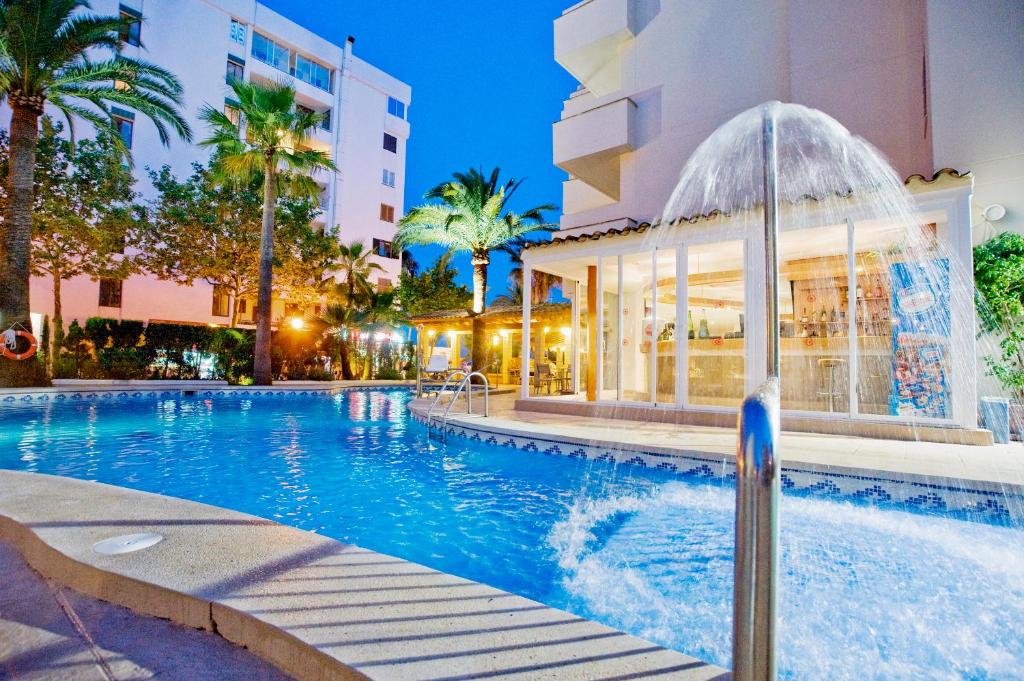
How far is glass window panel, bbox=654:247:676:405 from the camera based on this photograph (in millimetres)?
10849

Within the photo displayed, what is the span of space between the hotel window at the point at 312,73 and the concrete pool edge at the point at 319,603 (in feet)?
113

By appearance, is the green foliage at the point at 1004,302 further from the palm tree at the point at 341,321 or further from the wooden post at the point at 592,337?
the palm tree at the point at 341,321

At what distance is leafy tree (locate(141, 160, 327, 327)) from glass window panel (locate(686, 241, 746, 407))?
16088mm

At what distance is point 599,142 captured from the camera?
42.3 ft

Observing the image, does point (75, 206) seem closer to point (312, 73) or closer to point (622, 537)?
point (312, 73)

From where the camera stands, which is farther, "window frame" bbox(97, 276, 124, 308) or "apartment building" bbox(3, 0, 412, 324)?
"apartment building" bbox(3, 0, 412, 324)

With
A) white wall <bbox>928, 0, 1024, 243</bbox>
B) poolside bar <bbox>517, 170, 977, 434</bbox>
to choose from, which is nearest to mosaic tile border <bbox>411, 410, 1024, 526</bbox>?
poolside bar <bbox>517, 170, 977, 434</bbox>

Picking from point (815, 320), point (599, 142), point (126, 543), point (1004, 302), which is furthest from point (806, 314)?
point (126, 543)

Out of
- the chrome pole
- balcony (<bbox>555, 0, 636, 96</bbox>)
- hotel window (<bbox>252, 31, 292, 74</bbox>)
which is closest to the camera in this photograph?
the chrome pole

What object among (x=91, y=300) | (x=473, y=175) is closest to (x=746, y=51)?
(x=473, y=175)

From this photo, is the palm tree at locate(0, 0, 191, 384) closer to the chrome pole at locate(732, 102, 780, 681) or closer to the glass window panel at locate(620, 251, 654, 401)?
the glass window panel at locate(620, 251, 654, 401)

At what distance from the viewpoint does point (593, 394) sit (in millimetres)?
10969

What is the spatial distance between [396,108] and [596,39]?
89.7 feet

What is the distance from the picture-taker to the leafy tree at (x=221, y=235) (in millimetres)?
19406
